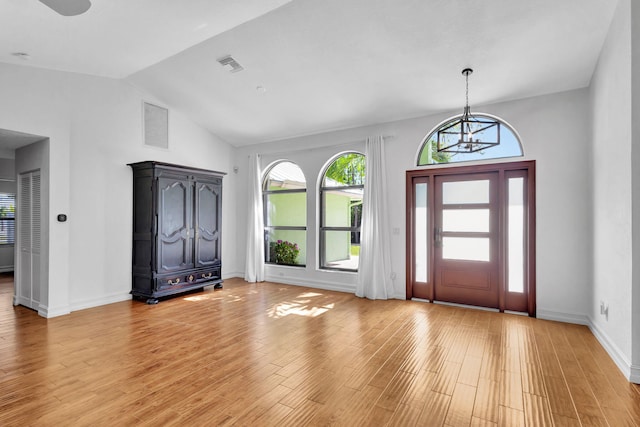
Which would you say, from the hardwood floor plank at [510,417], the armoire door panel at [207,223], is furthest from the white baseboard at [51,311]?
the hardwood floor plank at [510,417]

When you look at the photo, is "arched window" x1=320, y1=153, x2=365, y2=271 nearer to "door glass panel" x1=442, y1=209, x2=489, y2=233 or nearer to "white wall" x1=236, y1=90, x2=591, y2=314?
"door glass panel" x1=442, y1=209, x2=489, y2=233

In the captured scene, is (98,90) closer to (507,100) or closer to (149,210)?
(149,210)

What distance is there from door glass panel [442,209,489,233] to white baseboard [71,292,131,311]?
16.9ft

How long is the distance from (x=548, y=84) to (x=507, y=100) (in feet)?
1.68

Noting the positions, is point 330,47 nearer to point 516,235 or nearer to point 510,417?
point 516,235

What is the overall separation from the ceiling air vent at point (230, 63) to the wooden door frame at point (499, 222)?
2976 millimetres

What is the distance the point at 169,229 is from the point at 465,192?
461 cm

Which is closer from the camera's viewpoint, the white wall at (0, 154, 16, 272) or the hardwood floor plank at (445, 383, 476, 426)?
the hardwood floor plank at (445, 383, 476, 426)

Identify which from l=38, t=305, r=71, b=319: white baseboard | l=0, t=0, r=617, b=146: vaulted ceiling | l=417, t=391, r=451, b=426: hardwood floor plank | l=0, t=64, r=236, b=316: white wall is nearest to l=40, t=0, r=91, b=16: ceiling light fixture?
l=0, t=0, r=617, b=146: vaulted ceiling

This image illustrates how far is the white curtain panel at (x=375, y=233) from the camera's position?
17.7ft

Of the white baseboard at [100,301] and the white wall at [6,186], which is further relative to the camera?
A: the white wall at [6,186]

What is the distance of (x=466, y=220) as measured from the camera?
4.96 meters

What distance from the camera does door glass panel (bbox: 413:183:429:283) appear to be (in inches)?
207

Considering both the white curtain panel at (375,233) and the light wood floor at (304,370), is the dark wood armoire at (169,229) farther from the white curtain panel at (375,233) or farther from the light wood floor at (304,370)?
the white curtain panel at (375,233)
